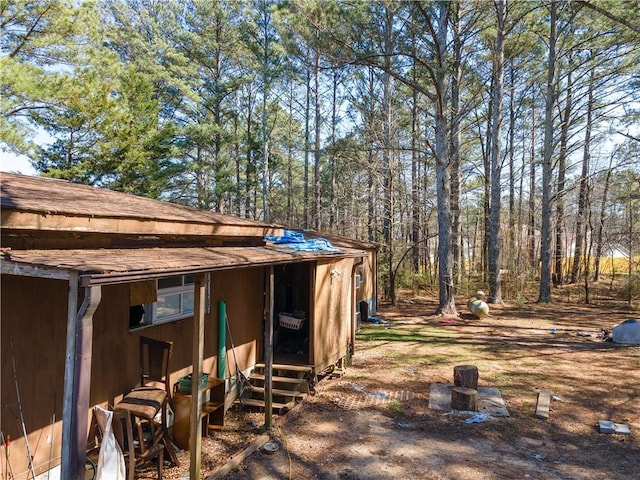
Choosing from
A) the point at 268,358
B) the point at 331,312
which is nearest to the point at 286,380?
the point at 268,358

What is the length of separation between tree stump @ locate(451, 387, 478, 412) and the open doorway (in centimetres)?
252

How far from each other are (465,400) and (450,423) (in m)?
0.56

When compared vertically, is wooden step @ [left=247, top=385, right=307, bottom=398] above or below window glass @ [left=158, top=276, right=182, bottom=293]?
below

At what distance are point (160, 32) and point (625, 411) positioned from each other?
2283 centimetres

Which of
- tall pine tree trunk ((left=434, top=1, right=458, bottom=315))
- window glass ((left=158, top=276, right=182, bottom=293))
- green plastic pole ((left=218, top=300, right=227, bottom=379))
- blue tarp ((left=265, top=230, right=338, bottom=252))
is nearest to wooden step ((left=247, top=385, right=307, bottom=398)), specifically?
green plastic pole ((left=218, top=300, right=227, bottom=379))

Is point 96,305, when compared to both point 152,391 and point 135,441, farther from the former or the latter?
point 135,441

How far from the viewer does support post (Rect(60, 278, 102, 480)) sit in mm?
2523

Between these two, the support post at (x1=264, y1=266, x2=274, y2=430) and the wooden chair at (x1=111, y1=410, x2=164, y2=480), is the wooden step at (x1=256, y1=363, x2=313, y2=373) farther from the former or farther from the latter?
the wooden chair at (x1=111, y1=410, x2=164, y2=480)

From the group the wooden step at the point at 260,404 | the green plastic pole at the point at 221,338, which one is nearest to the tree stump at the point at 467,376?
the wooden step at the point at 260,404

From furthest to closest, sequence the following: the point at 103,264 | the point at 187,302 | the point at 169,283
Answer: the point at 187,302 < the point at 169,283 < the point at 103,264

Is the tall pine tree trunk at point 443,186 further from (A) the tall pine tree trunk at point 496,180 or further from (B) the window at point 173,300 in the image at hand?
(B) the window at point 173,300

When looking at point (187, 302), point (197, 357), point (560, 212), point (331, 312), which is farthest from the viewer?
point (560, 212)

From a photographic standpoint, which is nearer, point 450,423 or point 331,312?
point 450,423

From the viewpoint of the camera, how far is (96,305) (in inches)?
104
